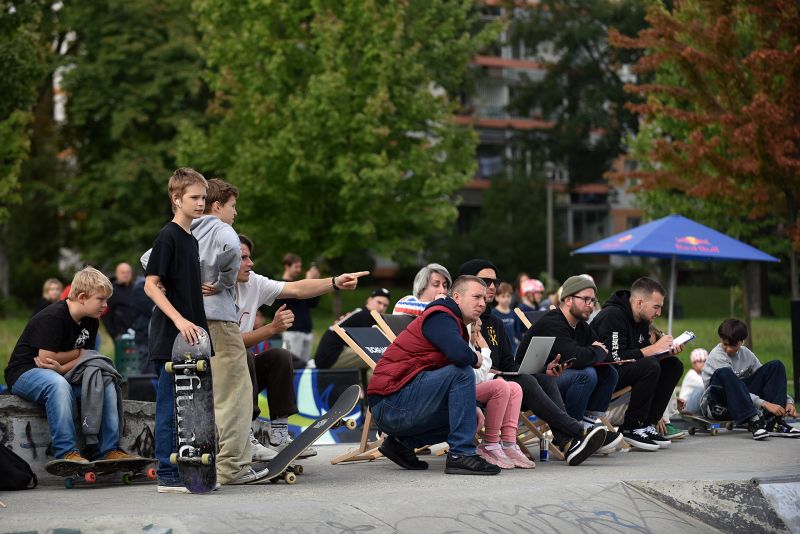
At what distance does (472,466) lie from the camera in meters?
8.30

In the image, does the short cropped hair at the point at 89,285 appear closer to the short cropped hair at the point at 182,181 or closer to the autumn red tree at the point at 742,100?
the short cropped hair at the point at 182,181

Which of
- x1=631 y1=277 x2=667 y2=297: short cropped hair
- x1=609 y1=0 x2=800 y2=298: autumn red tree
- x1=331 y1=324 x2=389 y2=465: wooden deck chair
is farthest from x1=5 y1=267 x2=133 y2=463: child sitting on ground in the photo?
A: x1=609 y1=0 x2=800 y2=298: autumn red tree

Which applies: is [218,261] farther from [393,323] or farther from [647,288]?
[647,288]

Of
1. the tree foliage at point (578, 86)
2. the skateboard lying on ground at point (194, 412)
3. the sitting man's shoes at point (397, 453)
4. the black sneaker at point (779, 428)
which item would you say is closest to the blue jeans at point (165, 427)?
the skateboard lying on ground at point (194, 412)

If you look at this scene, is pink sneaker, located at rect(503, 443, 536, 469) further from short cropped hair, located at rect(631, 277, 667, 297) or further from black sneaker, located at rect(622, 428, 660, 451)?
short cropped hair, located at rect(631, 277, 667, 297)

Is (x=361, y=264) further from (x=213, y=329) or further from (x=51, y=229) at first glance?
(x=213, y=329)

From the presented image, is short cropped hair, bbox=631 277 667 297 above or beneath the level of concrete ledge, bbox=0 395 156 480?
above

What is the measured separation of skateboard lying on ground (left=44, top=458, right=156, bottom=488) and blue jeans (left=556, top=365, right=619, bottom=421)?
328cm

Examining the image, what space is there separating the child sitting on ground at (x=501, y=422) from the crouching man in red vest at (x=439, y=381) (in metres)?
0.38

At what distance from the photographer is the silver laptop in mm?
9156

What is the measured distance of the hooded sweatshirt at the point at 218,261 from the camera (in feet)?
25.1

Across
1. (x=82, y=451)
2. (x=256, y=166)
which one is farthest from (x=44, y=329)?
(x=256, y=166)

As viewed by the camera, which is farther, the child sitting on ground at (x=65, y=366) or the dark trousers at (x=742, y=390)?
the dark trousers at (x=742, y=390)

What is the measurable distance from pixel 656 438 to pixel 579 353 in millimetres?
1542
